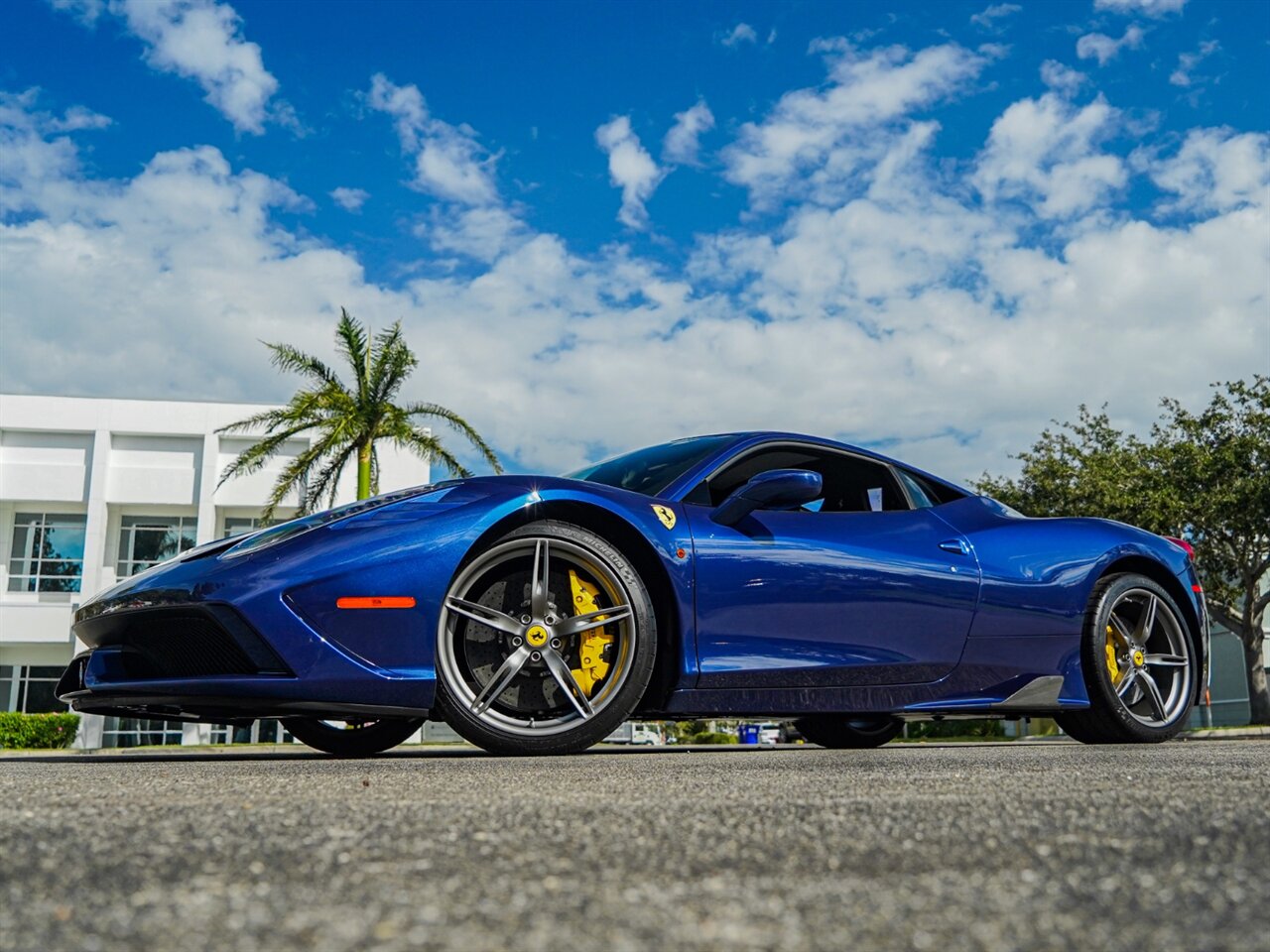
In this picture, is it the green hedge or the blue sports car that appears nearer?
the blue sports car

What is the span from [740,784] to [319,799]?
93 cm

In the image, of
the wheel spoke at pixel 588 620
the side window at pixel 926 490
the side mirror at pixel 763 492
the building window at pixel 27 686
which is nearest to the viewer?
the wheel spoke at pixel 588 620

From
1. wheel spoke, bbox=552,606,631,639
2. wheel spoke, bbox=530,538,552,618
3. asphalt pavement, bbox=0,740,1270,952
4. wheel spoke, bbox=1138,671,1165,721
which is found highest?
wheel spoke, bbox=530,538,552,618

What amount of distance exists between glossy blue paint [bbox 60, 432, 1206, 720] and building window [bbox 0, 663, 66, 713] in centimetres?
3711

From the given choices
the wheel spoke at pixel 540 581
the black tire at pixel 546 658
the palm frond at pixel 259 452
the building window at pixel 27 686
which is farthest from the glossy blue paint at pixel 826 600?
the building window at pixel 27 686

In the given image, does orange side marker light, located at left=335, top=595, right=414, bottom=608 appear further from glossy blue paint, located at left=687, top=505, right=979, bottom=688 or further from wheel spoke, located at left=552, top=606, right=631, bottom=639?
glossy blue paint, located at left=687, top=505, right=979, bottom=688

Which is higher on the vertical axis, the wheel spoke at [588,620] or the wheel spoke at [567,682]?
the wheel spoke at [588,620]

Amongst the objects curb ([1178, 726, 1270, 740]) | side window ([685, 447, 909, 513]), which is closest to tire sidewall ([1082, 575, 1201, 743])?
side window ([685, 447, 909, 513])

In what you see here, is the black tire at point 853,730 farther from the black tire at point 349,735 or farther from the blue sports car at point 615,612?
the black tire at point 349,735

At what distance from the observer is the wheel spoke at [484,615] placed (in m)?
→ 3.83

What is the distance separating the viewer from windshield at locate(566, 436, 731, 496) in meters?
4.59

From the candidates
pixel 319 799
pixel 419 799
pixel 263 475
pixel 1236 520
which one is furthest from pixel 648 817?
pixel 263 475

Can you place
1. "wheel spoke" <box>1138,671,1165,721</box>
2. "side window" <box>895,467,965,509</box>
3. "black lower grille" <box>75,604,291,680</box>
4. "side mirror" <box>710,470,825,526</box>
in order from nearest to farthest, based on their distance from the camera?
"black lower grille" <box>75,604,291,680</box> < "side mirror" <box>710,470,825,526</box> < "side window" <box>895,467,965,509</box> < "wheel spoke" <box>1138,671,1165,721</box>

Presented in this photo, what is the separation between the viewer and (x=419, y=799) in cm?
224
